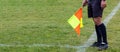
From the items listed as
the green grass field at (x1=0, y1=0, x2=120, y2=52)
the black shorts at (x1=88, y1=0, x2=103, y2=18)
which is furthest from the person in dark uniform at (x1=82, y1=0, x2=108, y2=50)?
the green grass field at (x1=0, y1=0, x2=120, y2=52)

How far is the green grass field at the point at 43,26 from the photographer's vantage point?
7.49 metres

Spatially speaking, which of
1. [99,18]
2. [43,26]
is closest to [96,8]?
[99,18]

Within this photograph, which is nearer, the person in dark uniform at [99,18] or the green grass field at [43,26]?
the person in dark uniform at [99,18]

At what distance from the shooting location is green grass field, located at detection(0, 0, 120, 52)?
7.49 meters

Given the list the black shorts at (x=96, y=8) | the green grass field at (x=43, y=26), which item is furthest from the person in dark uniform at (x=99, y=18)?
the green grass field at (x=43, y=26)

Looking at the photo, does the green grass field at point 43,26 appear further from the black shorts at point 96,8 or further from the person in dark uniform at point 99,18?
the black shorts at point 96,8

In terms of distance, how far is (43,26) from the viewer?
9367 millimetres

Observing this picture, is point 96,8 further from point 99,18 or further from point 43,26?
point 43,26

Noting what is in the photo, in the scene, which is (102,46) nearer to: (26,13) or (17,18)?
(17,18)

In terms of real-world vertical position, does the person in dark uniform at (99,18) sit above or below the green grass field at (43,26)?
above

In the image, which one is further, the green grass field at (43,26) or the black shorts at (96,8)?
the green grass field at (43,26)

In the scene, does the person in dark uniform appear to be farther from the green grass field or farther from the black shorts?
the green grass field

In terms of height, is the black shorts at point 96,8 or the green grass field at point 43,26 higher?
the black shorts at point 96,8

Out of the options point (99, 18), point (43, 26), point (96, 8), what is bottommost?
point (43, 26)
